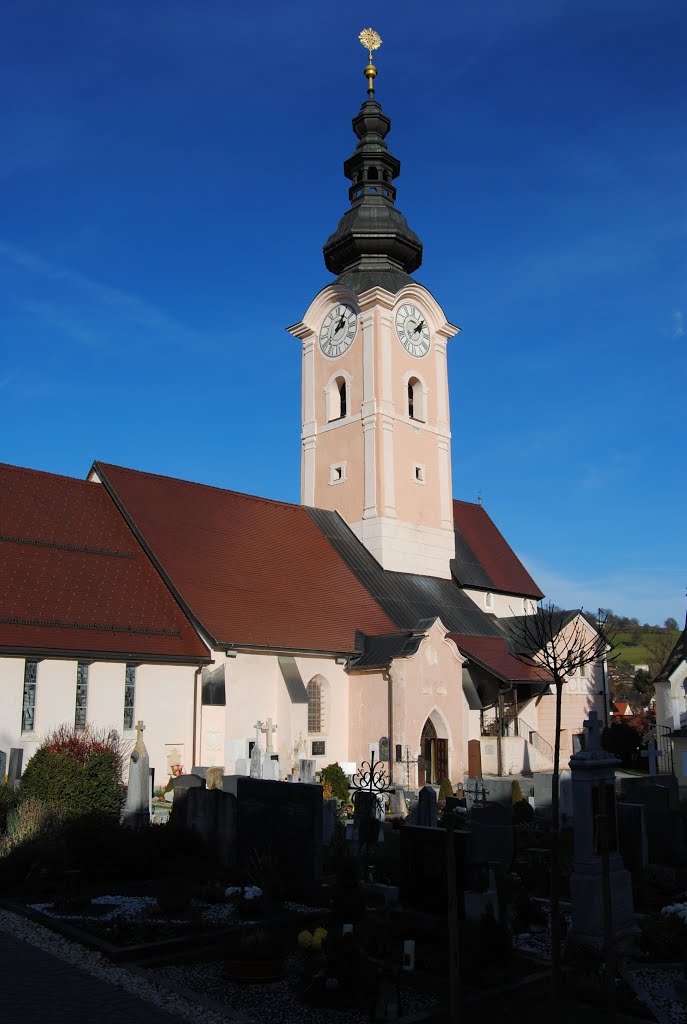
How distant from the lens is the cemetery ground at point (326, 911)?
7652 mm

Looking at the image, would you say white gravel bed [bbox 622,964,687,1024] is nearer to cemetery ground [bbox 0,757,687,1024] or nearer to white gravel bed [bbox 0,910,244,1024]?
cemetery ground [bbox 0,757,687,1024]

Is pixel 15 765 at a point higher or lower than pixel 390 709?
lower

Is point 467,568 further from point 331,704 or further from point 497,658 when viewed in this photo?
point 331,704

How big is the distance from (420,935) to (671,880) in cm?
452

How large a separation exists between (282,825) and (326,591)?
14551 mm

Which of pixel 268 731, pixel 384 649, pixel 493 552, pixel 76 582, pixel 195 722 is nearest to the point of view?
pixel 76 582

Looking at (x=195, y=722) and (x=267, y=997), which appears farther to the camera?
(x=195, y=722)

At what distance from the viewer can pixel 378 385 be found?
1245 inches

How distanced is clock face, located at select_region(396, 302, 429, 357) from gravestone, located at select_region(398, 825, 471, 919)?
24.8m

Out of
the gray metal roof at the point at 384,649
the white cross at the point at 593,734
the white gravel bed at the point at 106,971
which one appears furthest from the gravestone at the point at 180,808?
the gray metal roof at the point at 384,649

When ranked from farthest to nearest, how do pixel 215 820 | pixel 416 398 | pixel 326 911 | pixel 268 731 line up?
pixel 416 398 → pixel 268 731 → pixel 215 820 → pixel 326 911

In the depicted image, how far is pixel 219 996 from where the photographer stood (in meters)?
A: 7.85

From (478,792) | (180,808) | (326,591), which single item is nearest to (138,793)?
(180,808)

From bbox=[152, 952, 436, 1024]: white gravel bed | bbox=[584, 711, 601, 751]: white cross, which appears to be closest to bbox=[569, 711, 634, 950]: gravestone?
bbox=[584, 711, 601, 751]: white cross
